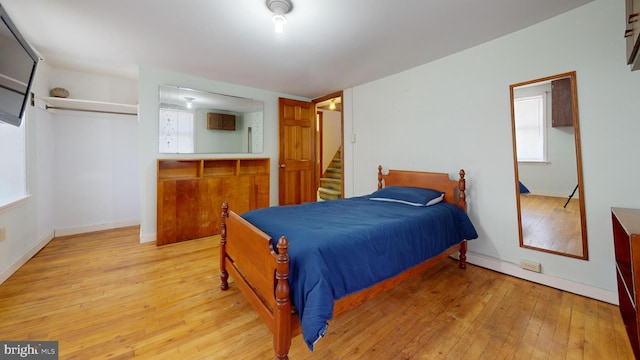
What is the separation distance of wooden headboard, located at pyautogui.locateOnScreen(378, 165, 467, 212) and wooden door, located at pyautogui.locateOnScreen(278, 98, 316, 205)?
1.66 m

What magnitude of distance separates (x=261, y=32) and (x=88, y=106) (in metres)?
2.93

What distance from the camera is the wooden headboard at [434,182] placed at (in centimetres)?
260

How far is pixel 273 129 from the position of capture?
439 centimetres

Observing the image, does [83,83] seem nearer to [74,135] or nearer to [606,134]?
[74,135]

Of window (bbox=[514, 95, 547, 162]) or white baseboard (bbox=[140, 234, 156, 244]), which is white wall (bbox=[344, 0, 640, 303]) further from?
white baseboard (bbox=[140, 234, 156, 244])

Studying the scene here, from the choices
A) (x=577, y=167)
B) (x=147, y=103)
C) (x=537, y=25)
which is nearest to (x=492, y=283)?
(x=577, y=167)

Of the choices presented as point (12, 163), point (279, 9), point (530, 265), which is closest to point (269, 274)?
point (279, 9)

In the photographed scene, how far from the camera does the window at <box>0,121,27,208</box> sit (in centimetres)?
247

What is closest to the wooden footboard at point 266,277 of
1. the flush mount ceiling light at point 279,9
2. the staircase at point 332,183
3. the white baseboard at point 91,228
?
the flush mount ceiling light at point 279,9

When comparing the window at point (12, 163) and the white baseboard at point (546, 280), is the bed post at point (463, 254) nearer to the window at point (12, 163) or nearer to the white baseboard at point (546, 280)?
the white baseboard at point (546, 280)

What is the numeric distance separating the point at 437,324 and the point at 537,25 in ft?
8.72

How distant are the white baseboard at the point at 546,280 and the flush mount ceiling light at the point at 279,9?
115 inches

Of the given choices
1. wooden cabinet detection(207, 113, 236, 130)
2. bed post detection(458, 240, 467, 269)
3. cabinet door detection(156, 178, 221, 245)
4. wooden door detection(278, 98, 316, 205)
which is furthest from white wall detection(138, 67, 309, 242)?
bed post detection(458, 240, 467, 269)

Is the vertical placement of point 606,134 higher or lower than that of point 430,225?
higher
